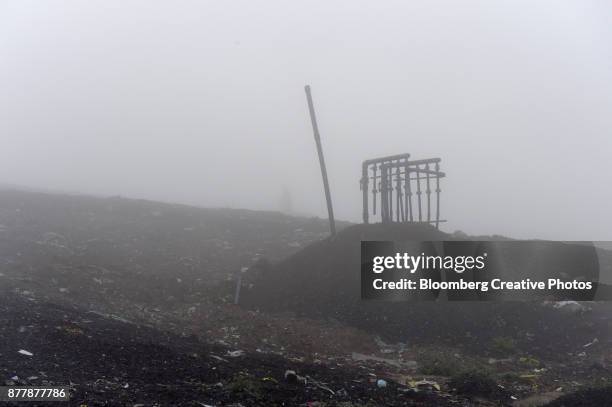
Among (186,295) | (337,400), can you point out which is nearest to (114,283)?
(186,295)

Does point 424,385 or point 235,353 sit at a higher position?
point 235,353

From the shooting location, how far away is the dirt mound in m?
8.19

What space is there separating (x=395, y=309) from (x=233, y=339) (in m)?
2.97

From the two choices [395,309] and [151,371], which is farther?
[395,309]

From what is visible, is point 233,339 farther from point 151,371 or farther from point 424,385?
point 424,385

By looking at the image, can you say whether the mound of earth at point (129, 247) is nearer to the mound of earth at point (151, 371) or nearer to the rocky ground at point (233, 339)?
the rocky ground at point (233, 339)

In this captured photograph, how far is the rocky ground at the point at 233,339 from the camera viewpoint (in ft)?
16.2

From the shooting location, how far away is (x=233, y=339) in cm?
791

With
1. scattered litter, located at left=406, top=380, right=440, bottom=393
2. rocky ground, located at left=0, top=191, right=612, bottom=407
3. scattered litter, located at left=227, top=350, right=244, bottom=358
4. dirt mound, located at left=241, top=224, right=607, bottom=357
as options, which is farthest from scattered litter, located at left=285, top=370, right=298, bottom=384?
dirt mound, located at left=241, top=224, right=607, bottom=357

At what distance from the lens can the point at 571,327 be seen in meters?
8.23

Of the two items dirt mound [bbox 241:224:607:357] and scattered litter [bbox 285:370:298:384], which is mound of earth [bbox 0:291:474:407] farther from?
dirt mound [bbox 241:224:607:357]

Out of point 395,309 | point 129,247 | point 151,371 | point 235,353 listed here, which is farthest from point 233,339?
point 129,247

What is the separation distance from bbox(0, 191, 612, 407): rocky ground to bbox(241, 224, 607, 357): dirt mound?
0.11ft

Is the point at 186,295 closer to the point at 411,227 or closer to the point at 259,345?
the point at 259,345
